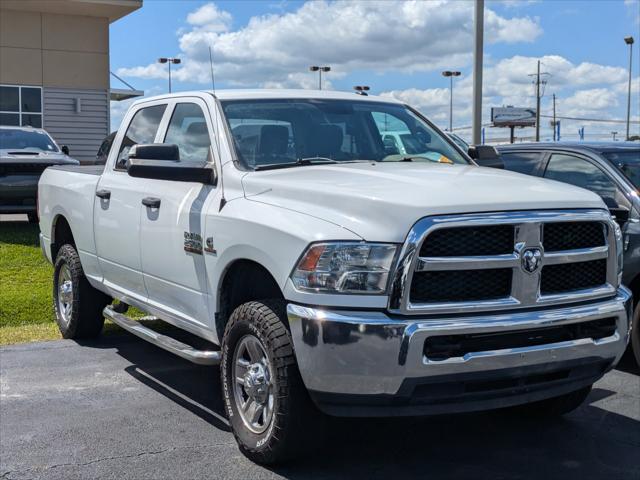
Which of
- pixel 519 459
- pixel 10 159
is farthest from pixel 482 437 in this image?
pixel 10 159

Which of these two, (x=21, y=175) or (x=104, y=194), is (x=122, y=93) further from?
(x=104, y=194)

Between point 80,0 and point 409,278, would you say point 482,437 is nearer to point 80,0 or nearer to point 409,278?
point 409,278

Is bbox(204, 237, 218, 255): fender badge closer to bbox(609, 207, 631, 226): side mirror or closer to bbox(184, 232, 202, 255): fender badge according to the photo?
bbox(184, 232, 202, 255): fender badge

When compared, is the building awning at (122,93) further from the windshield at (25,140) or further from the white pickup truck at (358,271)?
the white pickup truck at (358,271)

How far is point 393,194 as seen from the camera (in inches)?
159

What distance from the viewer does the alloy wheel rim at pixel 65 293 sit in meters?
7.42

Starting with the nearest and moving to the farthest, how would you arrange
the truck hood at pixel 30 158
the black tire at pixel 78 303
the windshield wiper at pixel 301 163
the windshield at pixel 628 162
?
1. the windshield wiper at pixel 301 163
2. the windshield at pixel 628 162
3. the black tire at pixel 78 303
4. the truck hood at pixel 30 158

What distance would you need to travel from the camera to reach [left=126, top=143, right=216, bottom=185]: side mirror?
4.89m

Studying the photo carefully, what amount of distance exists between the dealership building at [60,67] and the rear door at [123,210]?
2086 centimetres

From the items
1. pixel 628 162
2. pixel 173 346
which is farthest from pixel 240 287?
pixel 628 162

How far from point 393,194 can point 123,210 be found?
2635 millimetres

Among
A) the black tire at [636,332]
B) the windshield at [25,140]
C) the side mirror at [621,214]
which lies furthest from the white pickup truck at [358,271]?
the windshield at [25,140]

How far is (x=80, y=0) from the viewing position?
25.5 meters

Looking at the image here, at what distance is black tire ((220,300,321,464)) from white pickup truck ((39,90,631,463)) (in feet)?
0.03
